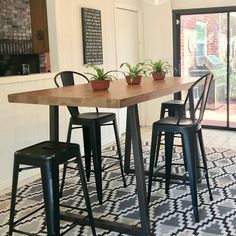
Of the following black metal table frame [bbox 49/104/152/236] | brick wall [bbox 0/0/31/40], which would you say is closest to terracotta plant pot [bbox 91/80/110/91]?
black metal table frame [bbox 49/104/152/236]

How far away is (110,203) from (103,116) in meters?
0.78

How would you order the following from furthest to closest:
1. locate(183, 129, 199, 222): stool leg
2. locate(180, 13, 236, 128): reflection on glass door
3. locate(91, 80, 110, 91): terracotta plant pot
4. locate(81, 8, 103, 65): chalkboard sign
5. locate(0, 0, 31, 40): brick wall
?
locate(180, 13, 236, 128): reflection on glass door, locate(0, 0, 31, 40): brick wall, locate(81, 8, 103, 65): chalkboard sign, locate(183, 129, 199, 222): stool leg, locate(91, 80, 110, 91): terracotta plant pot

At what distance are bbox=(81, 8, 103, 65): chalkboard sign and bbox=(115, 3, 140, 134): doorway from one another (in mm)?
574

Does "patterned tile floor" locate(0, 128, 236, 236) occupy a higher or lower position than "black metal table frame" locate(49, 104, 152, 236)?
lower

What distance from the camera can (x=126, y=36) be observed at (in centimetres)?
604

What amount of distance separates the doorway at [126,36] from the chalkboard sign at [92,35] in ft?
1.88

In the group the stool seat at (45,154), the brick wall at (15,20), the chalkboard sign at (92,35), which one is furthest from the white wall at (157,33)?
the stool seat at (45,154)

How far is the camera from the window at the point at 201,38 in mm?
6105

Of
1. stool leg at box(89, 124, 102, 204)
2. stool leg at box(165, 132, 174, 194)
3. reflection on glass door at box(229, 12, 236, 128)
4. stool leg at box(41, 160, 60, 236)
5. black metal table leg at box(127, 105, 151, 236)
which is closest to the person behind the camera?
stool leg at box(41, 160, 60, 236)

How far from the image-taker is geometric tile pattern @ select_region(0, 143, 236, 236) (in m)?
2.83

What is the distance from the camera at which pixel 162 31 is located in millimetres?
6230

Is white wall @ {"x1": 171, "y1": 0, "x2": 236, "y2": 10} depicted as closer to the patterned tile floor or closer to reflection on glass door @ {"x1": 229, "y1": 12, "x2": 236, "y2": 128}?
reflection on glass door @ {"x1": 229, "y1": 12, "x2": 236, "y2": 128}

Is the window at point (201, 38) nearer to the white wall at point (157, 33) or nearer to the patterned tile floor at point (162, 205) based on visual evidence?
the white wall at point (157, 33)

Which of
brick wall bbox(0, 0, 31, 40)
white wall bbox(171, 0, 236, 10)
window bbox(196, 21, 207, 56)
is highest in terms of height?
white wall bbox(171, 0, 236, 10)
